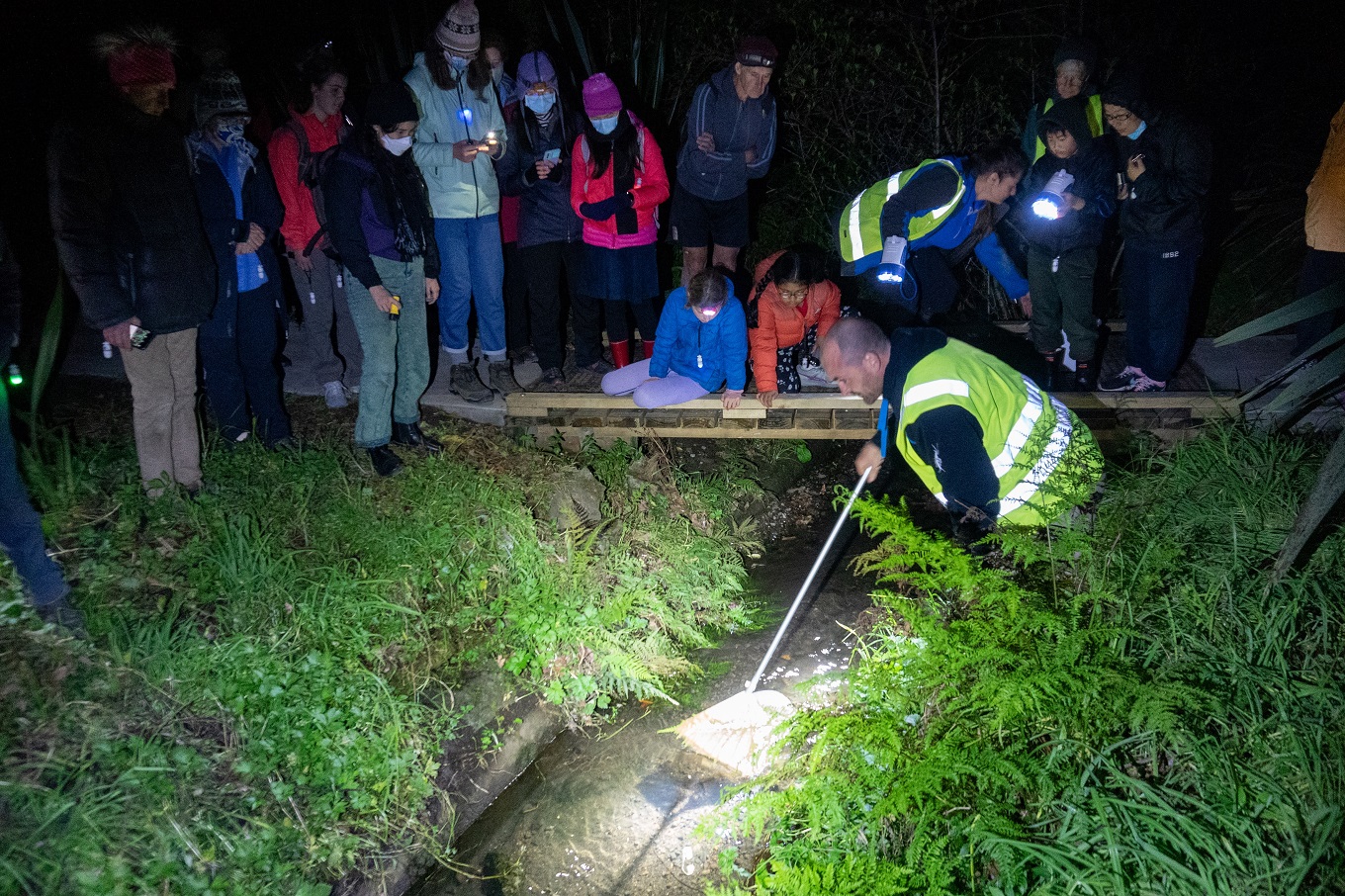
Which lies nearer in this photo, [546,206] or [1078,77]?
[1078,77]

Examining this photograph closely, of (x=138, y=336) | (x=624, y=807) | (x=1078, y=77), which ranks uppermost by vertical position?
(x=1078, y=77)

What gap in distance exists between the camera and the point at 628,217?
5012 millimetres

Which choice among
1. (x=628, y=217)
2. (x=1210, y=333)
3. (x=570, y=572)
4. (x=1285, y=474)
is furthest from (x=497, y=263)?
(x=1210, y=333)

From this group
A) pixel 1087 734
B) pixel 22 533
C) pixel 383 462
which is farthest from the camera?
pixel 383 462

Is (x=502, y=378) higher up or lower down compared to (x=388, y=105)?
lower down

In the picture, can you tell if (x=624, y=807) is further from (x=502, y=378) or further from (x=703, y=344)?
(x=502, y=378)

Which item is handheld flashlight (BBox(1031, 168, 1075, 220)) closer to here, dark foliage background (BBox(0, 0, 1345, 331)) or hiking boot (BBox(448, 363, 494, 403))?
dark foliage background (BBox(0, 0, 1345, 331))

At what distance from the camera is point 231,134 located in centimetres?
414

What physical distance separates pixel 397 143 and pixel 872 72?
3.90 meters

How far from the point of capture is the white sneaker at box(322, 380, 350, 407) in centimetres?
524

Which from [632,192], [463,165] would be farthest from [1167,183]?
[463,165]

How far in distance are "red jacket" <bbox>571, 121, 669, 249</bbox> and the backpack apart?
4.04 ft

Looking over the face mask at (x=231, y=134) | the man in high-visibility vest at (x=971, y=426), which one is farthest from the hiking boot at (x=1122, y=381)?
the face mask at (x=231, y=134)

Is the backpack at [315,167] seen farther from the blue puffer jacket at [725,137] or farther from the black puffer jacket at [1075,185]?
the black puffer jacket at [1075,185]
